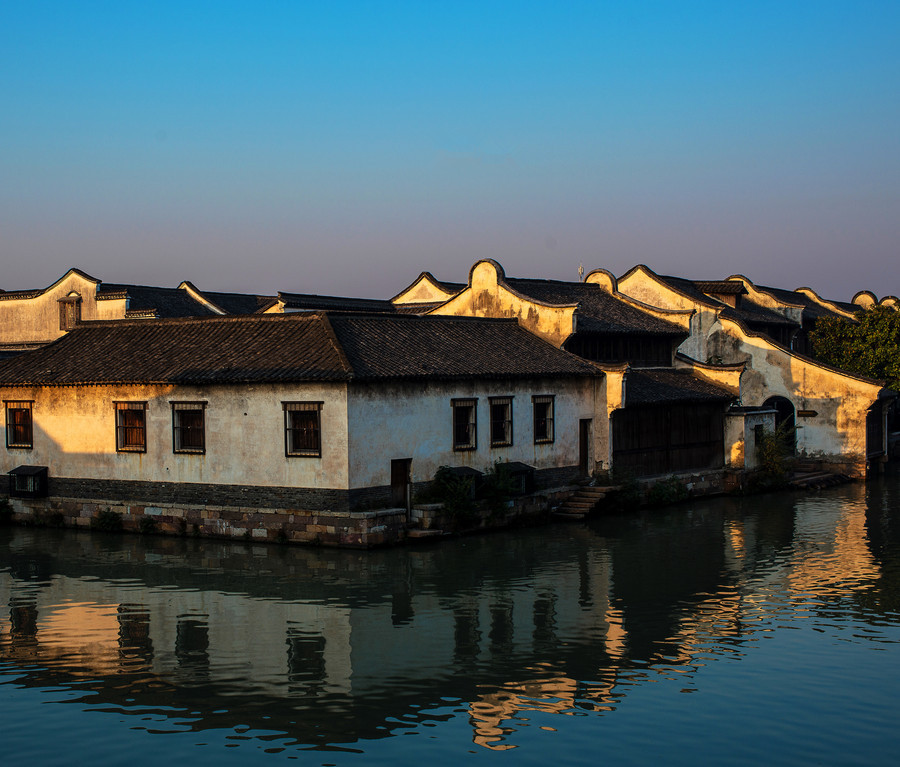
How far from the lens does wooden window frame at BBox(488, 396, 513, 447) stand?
101 feet

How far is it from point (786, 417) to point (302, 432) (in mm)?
24235

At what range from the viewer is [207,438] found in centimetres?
2880

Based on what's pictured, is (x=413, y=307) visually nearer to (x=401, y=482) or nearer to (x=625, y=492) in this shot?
(x=625, y=492)

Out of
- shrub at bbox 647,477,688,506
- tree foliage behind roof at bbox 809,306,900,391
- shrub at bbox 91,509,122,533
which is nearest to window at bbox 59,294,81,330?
shrub at bbox 91,509,122,533

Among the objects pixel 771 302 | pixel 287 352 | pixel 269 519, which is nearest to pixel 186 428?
pixel 287 352

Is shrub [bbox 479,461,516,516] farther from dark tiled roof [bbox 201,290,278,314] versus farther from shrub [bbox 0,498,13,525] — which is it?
dark tiled roof [bbox 201,290,278,314]

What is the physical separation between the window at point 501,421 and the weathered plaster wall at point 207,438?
583 cm

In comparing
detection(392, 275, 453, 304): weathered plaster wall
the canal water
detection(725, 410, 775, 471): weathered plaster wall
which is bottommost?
the canal water

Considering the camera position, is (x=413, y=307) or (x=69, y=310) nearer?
(x=69, y=310)

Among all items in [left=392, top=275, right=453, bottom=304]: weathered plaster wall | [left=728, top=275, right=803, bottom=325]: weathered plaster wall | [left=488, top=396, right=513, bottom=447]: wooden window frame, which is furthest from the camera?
[left=392, top=275, right=453, bottom=304]: weathered plaster wall

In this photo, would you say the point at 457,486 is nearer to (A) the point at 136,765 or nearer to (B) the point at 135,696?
(B) the point at 135,696

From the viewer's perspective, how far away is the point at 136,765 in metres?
12.4

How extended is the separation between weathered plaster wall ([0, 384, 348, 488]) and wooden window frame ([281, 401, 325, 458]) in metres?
0.12

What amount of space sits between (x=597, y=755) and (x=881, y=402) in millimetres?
34285
